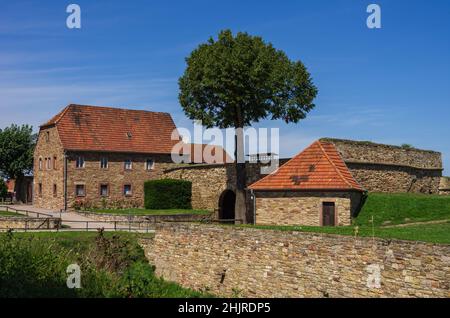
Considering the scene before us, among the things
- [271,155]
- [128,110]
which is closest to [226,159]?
[128,110]

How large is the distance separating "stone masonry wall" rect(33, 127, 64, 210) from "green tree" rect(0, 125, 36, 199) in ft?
27.4

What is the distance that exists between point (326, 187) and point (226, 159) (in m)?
30.6

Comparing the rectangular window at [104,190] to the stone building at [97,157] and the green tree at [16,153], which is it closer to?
the stone building at [97,157]

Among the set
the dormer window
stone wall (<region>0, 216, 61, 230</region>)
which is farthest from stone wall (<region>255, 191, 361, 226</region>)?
the dormer window

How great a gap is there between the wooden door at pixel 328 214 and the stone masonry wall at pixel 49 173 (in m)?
23.4

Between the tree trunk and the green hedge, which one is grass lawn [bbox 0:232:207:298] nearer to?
the tree trunk

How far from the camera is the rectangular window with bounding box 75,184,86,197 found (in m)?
41.1

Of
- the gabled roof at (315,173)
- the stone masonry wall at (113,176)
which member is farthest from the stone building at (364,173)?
the stone masonry wall at (113,176)

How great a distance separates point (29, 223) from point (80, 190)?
12798 millimetres

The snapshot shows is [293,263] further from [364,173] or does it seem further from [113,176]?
[113,176]

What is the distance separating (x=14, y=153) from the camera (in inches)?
2127

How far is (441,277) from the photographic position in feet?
43.3

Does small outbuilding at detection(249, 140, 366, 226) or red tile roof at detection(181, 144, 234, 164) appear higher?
red tile roof at detection(181, 144, 234, 164)
